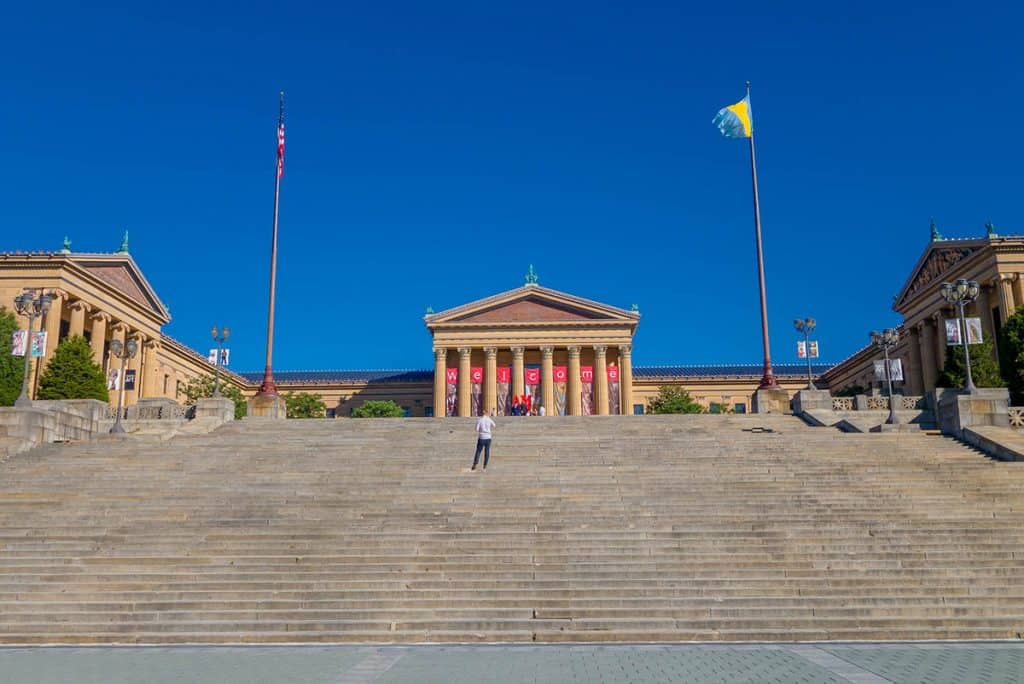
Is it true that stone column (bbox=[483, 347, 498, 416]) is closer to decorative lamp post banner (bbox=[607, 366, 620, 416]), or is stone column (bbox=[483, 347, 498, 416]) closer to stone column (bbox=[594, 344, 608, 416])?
stone column (bbox=[594, 344, 608, 416])

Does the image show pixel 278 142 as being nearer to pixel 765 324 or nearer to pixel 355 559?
pixel 765 324

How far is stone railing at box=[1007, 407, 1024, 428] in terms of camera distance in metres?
25.4

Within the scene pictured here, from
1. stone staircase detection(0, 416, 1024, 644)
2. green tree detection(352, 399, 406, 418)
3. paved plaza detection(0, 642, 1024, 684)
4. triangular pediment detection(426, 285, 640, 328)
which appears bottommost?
paved plaza detection(0, 642, 1024, 684)

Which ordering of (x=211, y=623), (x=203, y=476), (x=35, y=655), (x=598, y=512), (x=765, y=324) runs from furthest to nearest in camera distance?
(x=765, y=324) → (x=203, y=476) → (x=598, y=512) → (x=211, y=623) → (x=35, y=655)

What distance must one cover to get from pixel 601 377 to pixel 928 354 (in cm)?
2850

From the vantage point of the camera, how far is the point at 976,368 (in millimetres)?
45562

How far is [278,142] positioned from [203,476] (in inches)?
849

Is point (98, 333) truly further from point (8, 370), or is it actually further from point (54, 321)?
point (8, 370)

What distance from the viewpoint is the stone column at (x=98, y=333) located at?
6019 centimetres

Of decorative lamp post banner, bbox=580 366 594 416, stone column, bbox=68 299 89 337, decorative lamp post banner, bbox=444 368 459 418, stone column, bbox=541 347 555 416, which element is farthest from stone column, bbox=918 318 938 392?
stone column, bbox=68 299 89 337

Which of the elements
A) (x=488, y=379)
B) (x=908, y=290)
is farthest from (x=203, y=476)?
(x=908, y=290)

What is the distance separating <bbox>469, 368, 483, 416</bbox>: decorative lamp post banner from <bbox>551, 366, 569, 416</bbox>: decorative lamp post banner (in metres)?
7.58

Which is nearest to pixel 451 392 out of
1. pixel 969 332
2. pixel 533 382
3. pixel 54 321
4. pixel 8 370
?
pixel 533 382

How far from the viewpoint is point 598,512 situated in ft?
56.3
